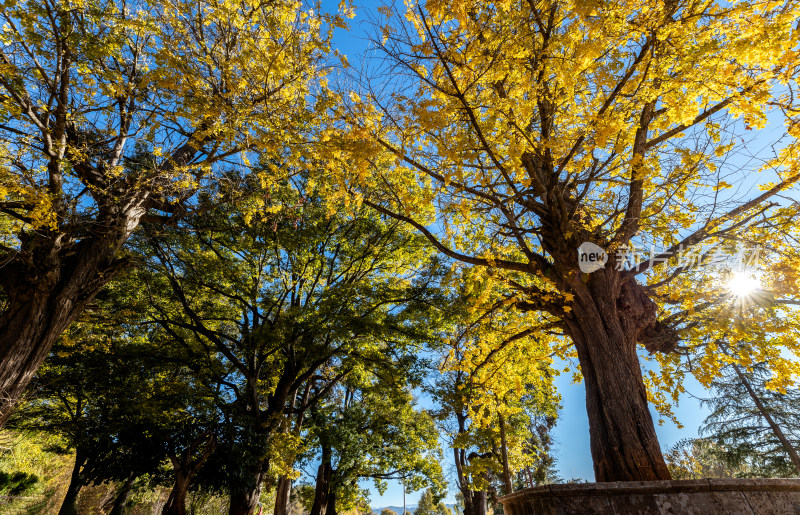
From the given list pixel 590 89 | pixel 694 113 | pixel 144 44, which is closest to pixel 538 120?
pixel 590 89

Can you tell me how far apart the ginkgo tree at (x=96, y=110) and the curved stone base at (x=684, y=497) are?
4.59 meters

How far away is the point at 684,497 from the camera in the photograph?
8.16ft

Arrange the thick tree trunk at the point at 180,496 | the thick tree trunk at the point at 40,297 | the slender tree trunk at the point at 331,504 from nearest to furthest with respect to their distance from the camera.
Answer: the thick tree trunk at the point at 40,297
the thick tree trunk at the point at 180,496
the slender tree trunk at the point at 331,504

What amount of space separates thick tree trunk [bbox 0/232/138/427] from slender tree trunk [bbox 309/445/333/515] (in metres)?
9.28

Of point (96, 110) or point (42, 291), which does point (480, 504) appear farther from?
point (96, 110)

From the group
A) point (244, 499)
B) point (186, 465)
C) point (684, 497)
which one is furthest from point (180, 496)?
point (684, 497)

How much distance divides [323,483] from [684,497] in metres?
12.5

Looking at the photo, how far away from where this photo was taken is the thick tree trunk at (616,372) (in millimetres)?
3166

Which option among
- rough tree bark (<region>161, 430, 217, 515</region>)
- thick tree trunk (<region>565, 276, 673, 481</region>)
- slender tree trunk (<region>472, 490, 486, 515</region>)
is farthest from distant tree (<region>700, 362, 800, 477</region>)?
rough tree bark (<region>161, 430, 217, 515</region>)

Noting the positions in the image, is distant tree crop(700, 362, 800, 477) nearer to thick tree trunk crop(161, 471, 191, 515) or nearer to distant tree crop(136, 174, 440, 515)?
distant tree crop(136, 174, 440, 515)

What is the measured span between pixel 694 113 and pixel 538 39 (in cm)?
166

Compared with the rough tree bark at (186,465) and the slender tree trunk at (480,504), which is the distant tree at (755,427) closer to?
the slender tree trunk at (480,504)

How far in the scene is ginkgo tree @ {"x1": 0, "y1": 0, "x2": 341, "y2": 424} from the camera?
3920 millimetres

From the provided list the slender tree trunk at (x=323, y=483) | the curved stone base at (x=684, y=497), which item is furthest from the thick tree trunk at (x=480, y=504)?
the curved stone base at (x=684, y=497)
